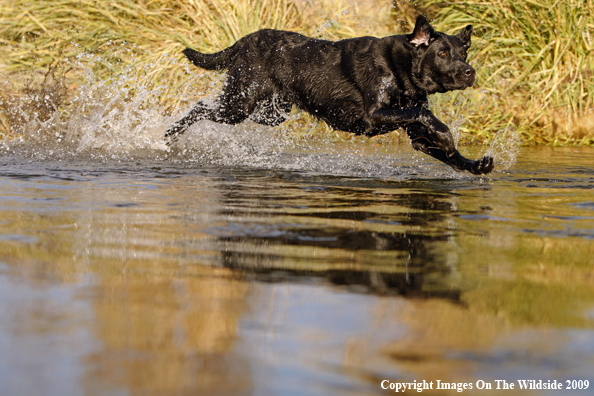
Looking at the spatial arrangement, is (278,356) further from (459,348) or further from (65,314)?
(65,314)

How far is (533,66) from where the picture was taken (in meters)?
9.29

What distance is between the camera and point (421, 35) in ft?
18.6

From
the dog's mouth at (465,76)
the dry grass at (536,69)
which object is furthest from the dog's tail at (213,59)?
the dry grass at (536,69)

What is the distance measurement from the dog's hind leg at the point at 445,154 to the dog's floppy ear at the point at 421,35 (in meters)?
0.60

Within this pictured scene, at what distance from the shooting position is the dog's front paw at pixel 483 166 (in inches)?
213

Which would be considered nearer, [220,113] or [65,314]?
[65,314]

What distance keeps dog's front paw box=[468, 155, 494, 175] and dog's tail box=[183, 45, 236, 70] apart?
2.34 m

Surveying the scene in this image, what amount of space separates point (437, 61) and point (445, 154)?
0.68 metres

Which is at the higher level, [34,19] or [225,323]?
[34,19]

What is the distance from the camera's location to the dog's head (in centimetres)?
561

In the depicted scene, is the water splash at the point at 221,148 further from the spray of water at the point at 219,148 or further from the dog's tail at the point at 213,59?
the dog's tail at the point at 213,59

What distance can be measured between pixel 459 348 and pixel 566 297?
64 centimetres

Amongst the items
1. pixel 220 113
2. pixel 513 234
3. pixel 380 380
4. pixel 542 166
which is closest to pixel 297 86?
pixel 220 113

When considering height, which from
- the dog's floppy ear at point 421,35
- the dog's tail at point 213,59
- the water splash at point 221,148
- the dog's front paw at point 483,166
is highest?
the dog's floppy ear at point 421,35
